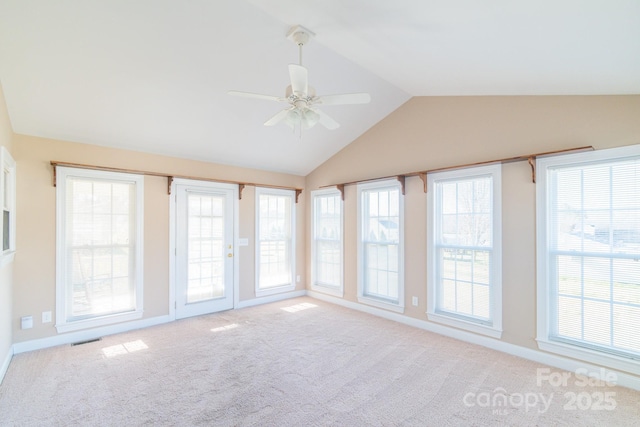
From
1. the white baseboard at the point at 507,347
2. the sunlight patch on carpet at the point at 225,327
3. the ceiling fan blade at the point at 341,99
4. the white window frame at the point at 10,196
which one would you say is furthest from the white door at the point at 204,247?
the ceiling fan blade at the point at 341,99

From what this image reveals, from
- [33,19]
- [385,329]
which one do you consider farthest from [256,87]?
[385,329]

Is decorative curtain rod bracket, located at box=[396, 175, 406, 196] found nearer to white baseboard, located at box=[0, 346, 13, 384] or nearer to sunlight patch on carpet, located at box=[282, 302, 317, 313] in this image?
sunlight patch on carpet, located at box=[282, 302, 317, 313]

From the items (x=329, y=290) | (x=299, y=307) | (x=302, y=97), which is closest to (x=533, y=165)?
(x=302, y=97)

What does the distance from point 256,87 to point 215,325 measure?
3.28 m

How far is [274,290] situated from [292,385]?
3.01 m

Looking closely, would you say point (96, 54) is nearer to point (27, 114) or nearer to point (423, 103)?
point (27, 114)

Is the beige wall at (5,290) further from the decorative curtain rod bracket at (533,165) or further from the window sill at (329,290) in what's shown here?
the decorative curtain rod bracket at (533,165)

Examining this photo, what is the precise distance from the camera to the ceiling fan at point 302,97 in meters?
2.31

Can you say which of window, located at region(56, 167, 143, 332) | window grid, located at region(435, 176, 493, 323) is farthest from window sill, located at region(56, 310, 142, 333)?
window grid, located at region(435, 176, 493, 323)

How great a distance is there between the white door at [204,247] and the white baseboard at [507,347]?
2.43 m

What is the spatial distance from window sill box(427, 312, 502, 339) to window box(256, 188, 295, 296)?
2849 millimetres

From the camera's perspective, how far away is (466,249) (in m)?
3.77

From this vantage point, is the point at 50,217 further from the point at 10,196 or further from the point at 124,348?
the point at 124,348

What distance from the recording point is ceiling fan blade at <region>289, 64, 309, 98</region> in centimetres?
217
